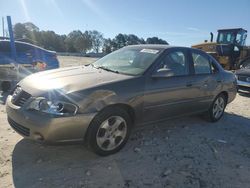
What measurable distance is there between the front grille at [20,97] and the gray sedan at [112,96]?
16 millimetres

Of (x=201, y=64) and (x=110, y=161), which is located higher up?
(x=201, y=64)

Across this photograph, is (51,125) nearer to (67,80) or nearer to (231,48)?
(67,80)

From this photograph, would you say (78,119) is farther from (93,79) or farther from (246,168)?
(246,168)

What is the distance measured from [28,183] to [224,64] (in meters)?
13.3

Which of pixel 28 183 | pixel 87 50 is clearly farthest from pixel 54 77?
pixel 87 50

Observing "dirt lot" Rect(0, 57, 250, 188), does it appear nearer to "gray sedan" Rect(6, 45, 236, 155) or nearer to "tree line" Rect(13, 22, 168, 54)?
"gray sedan" Rect(6, 45, 236, 155)

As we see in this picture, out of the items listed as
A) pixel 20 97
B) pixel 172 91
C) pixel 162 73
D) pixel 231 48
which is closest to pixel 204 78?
pixel 172 91

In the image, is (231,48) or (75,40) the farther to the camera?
(75,40)

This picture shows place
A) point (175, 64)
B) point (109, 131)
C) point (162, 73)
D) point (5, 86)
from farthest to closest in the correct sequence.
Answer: point (5, 86) < point (175, 64) < point (162, 73) < point (109, 131)

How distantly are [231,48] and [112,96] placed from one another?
12.9m

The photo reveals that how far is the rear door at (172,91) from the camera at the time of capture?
440 cm

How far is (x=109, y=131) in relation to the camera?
3943 millimetres

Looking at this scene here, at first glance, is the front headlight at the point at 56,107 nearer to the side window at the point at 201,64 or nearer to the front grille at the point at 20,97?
the front grille at the point at 20,97

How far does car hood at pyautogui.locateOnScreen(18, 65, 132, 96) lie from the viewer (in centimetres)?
371
